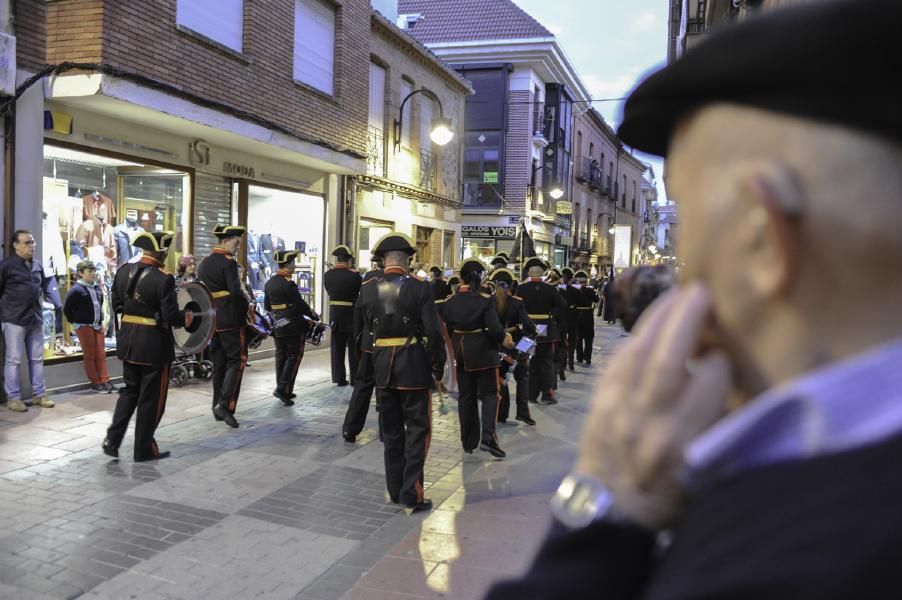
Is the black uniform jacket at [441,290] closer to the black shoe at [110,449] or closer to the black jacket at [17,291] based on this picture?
the black jacket at [17,291]

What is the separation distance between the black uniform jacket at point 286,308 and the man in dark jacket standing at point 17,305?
2.78 m

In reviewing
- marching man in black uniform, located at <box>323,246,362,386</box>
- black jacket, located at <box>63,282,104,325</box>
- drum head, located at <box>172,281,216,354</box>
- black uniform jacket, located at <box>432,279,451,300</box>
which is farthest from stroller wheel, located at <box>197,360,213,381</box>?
black uniform jacket, located at <box>432,279,451,300</box>

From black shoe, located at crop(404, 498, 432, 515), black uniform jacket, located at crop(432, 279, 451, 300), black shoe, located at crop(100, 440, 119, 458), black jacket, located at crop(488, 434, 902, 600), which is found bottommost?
black shoe, located at crop(404, 498, 432, 515)

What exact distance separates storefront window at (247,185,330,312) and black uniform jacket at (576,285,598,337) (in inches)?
221

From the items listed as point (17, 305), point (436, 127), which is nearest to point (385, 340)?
point (17, 305)

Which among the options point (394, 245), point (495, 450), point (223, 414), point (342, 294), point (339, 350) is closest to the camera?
point (394, 245)

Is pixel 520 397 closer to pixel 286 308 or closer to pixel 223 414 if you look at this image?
pixel 286 308

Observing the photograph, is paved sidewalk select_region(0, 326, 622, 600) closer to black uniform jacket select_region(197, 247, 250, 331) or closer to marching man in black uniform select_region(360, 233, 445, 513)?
marching man in black uniform select_region(360, 233, 445, 513)

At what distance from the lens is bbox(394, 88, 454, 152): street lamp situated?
1667cm

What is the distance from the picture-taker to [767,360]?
2.44 ft

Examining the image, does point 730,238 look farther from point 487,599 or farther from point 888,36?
point 487,599

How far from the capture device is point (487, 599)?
0.87m

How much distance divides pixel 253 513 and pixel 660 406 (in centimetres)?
522

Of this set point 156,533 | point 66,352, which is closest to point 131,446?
point 156,533
